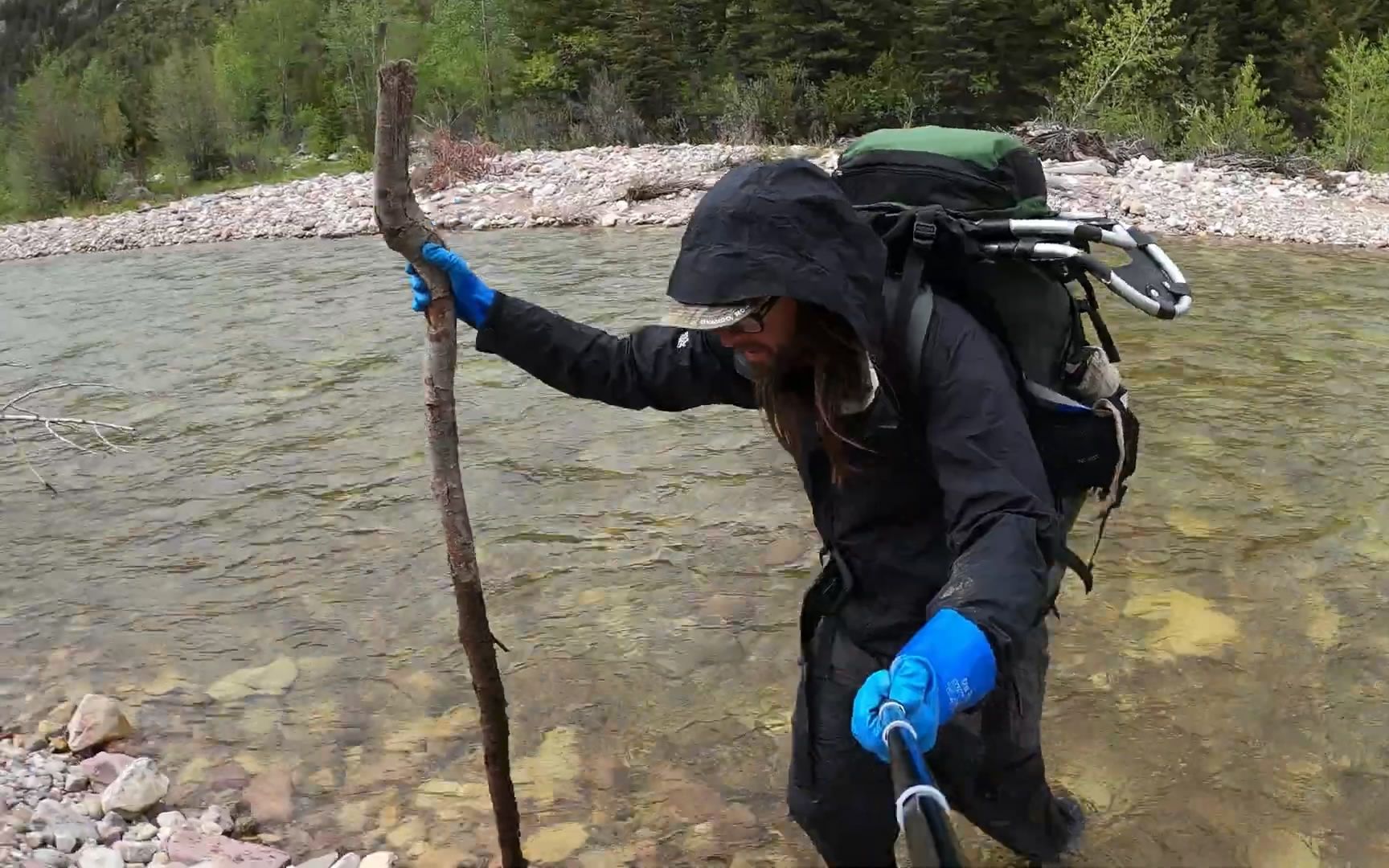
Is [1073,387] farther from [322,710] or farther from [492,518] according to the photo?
[492,518]

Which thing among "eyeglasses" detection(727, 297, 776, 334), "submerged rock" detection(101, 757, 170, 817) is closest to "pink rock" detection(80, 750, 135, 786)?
"submerged rock" detection(101, 757, 170, 817)

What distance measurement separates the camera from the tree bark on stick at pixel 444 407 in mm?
2324

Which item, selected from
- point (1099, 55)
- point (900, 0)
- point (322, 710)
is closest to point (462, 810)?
point (322, 710)

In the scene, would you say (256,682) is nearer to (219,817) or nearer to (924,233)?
(219,817)

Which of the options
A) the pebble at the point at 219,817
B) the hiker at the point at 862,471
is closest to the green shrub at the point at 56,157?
the pebble at the point at 219,817

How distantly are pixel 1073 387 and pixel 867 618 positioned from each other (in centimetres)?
70

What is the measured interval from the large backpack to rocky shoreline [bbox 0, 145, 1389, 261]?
36.6ft

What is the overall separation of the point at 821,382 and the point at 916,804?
87 centimetres

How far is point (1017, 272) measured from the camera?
223cm

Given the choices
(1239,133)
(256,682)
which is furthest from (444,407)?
(1239,133)

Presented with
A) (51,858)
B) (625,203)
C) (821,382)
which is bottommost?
(51,858)

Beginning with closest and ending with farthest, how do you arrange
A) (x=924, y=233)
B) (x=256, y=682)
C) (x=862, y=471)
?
(x=924, y=233)
(x=862, y=471)
(x=256, y=682)

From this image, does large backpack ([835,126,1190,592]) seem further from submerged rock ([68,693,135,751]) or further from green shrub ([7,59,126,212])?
green shrub ([7,59,126,212])

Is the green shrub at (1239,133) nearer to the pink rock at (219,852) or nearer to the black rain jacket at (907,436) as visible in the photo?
the black rain jacket at (907,436)
